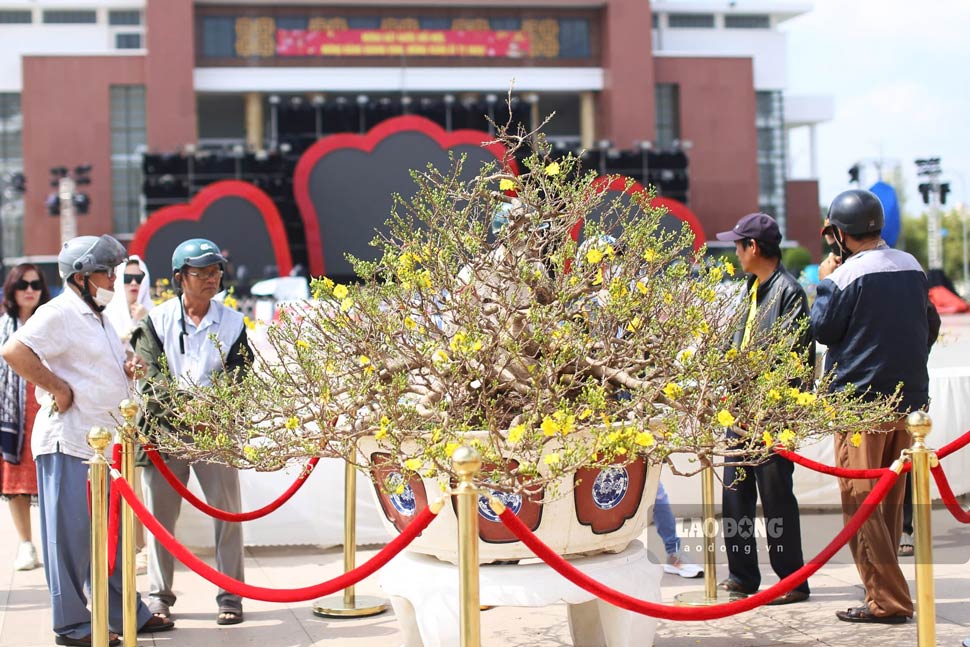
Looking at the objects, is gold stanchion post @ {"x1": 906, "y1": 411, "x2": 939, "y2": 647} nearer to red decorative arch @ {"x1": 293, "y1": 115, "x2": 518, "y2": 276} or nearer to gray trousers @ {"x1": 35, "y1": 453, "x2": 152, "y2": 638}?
gray trousers @ {"x1": 35, "y1": 453, "x2": 152, "y2": 638}

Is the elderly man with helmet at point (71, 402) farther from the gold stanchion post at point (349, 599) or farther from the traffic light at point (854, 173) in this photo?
the traffic light at point (854, 173)

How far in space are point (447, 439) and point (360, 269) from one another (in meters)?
0.68

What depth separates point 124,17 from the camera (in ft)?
174

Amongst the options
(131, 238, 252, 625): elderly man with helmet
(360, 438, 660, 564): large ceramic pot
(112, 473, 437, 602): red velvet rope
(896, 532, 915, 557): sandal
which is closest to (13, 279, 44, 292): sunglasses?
(131, 238, 252, 625): elderly man with helmet

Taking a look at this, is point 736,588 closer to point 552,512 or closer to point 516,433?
point 552,512

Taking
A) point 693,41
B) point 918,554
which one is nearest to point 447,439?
point 918,554

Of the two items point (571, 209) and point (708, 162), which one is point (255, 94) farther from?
point (571, 209)

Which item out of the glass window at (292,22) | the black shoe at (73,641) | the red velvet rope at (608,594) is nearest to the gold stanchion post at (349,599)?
the black shoe at (73,641)

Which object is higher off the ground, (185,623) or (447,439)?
(447,439)

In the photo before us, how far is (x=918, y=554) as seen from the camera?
3676 millimetres

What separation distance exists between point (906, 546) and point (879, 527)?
170 centimetres


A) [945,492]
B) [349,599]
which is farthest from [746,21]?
[945,492]

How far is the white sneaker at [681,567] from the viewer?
5.52m

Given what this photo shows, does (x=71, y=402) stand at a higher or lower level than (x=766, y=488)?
higher
